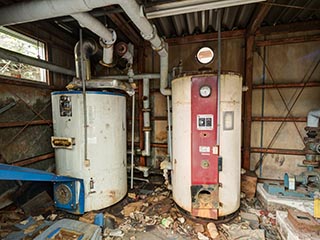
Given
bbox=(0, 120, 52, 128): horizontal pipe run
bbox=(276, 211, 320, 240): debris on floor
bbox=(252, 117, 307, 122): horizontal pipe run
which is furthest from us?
Answer: bbox=(252, 117, 307, 122): horizontal pipe run

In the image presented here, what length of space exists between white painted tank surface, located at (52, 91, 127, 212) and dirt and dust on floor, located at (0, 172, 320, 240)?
1.22 feet

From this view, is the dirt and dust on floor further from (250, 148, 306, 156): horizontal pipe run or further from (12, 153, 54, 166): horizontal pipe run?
(250, 148, 306, 156): horizontal pipe run

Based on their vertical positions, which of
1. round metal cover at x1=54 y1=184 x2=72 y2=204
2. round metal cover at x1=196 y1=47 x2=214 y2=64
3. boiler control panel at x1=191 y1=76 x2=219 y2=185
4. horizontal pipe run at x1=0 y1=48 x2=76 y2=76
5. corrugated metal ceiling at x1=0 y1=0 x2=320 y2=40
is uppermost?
corrugated metal ceiling at x1=0 y1=0 x2=320 y2=40

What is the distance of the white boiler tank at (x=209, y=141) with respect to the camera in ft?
7.77

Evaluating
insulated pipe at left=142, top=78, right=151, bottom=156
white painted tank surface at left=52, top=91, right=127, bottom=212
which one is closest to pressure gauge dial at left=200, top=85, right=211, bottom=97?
white painted tank surface at left=52, top=91, right=127, bottom=212

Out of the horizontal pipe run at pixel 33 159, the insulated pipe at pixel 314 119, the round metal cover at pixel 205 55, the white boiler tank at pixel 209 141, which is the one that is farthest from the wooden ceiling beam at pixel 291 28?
the horizontal pipe run at pixel 33 159

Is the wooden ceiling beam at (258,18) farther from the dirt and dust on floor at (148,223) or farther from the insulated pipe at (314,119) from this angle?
the dirt and dust on floor at (148,223)

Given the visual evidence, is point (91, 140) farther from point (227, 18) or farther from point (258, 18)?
point (258, 18)

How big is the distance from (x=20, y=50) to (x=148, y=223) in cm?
350

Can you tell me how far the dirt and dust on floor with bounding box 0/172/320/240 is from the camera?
2.22m

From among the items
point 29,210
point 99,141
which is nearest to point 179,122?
point 99,141

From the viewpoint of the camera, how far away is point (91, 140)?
2.62 m

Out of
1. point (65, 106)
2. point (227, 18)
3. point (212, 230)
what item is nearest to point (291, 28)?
point (227, 18)

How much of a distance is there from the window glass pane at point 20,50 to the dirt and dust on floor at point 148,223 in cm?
212
